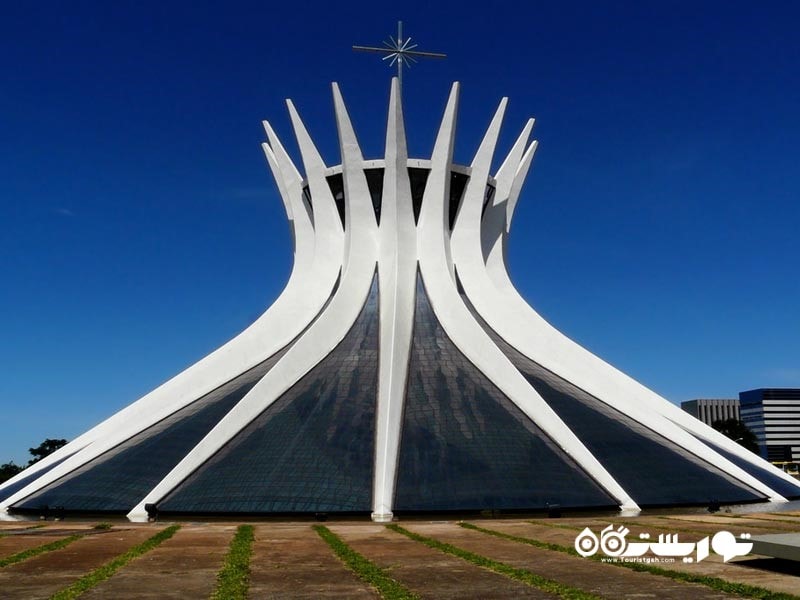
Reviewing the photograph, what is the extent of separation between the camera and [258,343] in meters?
29.4

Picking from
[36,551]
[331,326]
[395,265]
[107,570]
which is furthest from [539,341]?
[107,570]

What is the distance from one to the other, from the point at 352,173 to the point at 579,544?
1994 centimetres

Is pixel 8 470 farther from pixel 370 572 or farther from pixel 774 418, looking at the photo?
pixel 774 418

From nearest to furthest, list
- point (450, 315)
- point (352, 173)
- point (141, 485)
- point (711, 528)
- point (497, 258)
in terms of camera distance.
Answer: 1. point (711, 528)
2. point (141, 485)
3. point (450, 315)
4. point (352, 173)
5. point (497, 258)

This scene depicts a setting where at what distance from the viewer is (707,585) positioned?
9.22 meters

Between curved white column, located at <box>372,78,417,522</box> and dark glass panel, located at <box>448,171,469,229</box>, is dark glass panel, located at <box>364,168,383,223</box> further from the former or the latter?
dark glass panel, located at <box>448,171,469,229</box>

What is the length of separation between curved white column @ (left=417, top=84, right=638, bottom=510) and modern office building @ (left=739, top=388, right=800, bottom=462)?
437ft

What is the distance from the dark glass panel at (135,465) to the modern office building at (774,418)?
5513 inches

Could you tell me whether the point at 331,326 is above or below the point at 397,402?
above

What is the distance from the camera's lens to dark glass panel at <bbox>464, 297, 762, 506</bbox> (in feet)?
71.4

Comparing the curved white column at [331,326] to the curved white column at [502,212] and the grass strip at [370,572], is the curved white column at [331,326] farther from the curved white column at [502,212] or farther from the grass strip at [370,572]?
the grass strip at [370,572]

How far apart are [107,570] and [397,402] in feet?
44.4

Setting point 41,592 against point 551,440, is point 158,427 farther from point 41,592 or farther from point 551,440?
point 41,592

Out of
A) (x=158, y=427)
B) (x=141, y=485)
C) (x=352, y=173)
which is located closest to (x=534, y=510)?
(x=141, y=485)
